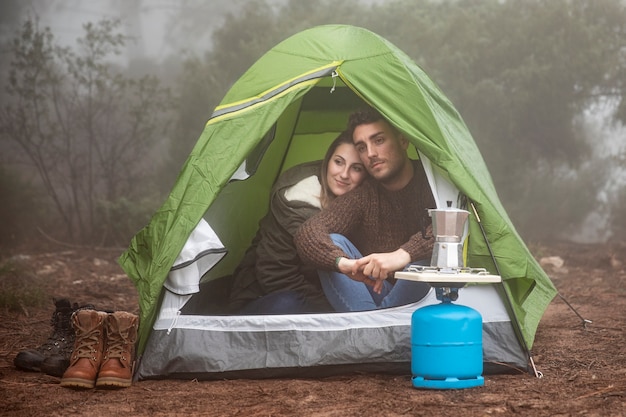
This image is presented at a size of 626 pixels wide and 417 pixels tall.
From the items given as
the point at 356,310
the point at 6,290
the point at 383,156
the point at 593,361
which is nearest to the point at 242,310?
the point at 356,310

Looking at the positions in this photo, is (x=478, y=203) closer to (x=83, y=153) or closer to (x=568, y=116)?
(x=568, y=116)

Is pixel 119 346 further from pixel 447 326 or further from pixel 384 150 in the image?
pixel 384 150

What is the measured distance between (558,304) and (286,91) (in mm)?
3269

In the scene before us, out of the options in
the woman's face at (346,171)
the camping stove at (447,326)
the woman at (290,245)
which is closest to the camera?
the camping stove at (447,326)

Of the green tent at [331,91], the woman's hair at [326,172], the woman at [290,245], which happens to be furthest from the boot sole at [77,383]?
the woman's hair at [326,172]

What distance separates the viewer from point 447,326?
3000 mm

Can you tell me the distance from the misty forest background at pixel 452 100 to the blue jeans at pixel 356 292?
5400 millimetres

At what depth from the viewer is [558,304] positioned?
5.95 m

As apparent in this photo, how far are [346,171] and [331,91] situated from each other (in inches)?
20.6

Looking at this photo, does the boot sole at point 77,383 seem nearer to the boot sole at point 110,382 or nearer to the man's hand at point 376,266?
the boot sole at point 110,382

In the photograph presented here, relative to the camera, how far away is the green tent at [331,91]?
11.3ft

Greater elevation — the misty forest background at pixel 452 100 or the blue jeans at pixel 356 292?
the misty forest background at pixel 452 100

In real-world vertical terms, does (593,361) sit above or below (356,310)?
below

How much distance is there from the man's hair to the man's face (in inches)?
0.9
